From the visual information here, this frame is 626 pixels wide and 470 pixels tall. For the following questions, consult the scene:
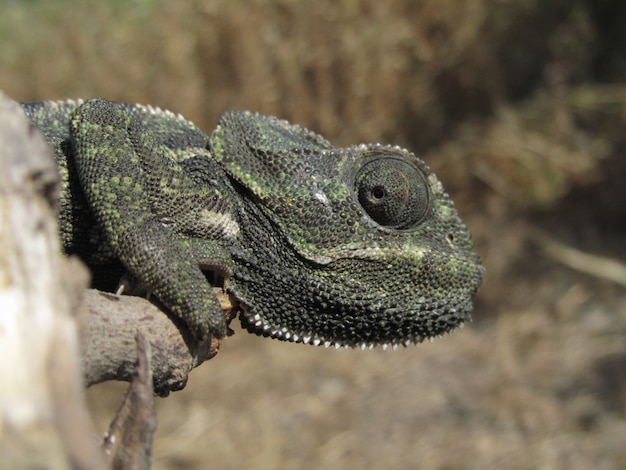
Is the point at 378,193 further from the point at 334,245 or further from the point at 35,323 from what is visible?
the point at 35,323

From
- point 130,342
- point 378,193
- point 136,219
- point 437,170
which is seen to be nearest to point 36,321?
point 130,342

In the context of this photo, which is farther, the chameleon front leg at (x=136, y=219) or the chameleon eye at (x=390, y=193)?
the chameleon eye at (x=390, y=193)

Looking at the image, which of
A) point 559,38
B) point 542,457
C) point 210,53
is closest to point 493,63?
point 559,38

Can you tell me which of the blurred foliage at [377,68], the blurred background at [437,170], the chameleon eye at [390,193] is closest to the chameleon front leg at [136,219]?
the chameleon eye at [390,193]

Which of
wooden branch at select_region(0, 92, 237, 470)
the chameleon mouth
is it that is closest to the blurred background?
the chameleon mouth

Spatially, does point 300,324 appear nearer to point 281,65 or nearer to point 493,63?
point 281,65

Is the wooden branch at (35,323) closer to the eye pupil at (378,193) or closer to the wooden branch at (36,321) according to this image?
the wooden branch at (36,321)
